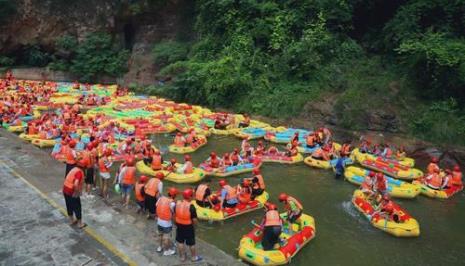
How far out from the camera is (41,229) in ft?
33.5

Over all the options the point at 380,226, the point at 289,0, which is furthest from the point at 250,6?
the point at 380,226

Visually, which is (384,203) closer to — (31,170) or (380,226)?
(380,226)

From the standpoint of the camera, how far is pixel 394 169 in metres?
17.6

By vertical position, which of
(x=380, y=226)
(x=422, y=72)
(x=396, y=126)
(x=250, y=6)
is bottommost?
(x=380, y=226)

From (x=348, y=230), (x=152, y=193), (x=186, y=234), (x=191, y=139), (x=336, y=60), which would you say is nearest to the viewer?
(x=186, y=234)

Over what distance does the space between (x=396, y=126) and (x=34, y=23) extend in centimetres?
3336

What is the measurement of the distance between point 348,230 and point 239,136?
10.5 meters

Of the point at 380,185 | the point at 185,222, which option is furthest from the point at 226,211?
the point at 380,185

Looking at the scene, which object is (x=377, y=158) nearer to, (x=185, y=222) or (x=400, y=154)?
(x=400, y=154)

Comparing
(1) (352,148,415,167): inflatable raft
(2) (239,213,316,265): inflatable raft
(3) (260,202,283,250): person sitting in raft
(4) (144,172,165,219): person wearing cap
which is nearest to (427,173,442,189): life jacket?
(1) (352,148,415,167): inflatable raft

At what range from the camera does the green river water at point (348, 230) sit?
36.5 feet

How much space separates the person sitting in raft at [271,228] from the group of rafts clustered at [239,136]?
0.19 metres

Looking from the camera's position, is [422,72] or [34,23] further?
[34,23]

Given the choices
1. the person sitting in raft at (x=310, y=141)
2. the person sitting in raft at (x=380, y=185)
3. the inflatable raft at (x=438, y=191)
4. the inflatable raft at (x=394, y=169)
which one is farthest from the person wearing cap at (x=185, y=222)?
the person sitting in raft at (x=310, y=141)
